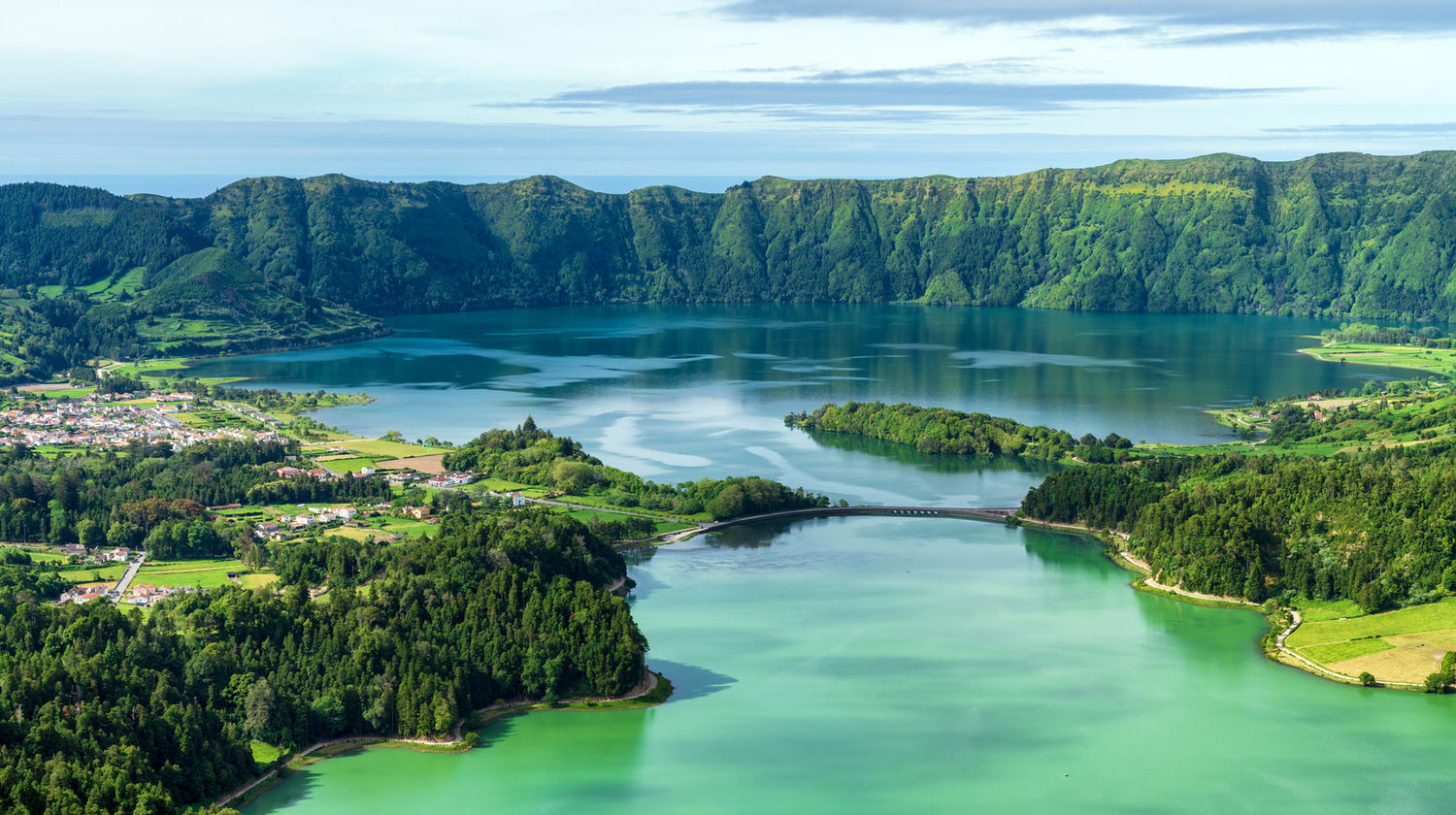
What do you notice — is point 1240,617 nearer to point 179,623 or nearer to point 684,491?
point 684,491

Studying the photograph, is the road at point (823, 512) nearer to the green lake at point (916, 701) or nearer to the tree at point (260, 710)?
the green lake at point (916, 701)

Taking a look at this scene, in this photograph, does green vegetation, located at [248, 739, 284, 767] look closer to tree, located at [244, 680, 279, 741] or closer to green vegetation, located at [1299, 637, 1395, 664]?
tree, located at [244, 680, 279, 741]

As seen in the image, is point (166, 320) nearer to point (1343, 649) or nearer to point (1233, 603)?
point (1233, 603)

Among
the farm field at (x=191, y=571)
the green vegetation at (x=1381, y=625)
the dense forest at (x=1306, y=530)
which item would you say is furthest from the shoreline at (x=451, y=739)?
the dense forest at (x=1306, y=530)

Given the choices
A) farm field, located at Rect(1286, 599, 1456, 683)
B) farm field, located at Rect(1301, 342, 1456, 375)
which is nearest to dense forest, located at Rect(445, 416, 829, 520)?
farm field, located at Rect(1286, 599, 1456, 683)

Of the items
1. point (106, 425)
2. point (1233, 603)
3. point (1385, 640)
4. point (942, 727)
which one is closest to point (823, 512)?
point (1233, 603)

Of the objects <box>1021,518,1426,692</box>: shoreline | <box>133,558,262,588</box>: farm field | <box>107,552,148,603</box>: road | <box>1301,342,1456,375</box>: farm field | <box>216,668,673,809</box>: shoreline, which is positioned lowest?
<box>216,668,673,809</box>: shoreline
